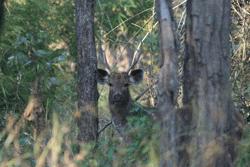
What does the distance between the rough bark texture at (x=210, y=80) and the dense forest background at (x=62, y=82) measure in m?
0.28

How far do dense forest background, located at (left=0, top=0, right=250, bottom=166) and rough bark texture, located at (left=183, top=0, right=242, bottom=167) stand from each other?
277 mm

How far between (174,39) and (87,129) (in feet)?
11.0

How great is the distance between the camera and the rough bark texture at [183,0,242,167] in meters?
5.89

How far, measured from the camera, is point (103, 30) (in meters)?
13.9

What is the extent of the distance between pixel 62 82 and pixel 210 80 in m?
6.61

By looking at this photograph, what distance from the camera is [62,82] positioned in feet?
40.4

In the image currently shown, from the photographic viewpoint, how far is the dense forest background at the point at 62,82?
6395mm

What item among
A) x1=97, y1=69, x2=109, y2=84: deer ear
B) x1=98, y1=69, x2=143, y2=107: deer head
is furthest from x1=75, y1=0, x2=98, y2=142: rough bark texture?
x1=98, y1=69, x2=143, y2=107: deer head

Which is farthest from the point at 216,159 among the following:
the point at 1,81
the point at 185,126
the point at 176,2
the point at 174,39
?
the point at 176,2

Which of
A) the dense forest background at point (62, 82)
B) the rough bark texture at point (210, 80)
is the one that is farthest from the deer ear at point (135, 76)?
the rough bark texture at point (210, 80)

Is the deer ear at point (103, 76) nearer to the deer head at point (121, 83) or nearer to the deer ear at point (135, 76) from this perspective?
the deer head at point (121, 83)

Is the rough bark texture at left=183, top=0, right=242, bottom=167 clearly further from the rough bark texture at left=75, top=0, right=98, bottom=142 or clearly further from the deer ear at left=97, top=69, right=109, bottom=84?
the deer ear at left=97, top=69, right=109, bottom=84

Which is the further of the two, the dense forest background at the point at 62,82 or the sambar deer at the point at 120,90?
the sambar deer at the point at 120,90

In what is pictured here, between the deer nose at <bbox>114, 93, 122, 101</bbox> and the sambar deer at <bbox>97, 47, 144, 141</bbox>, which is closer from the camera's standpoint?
the sambar deer at <bbox>97, 47, 144, 141</bbox>
